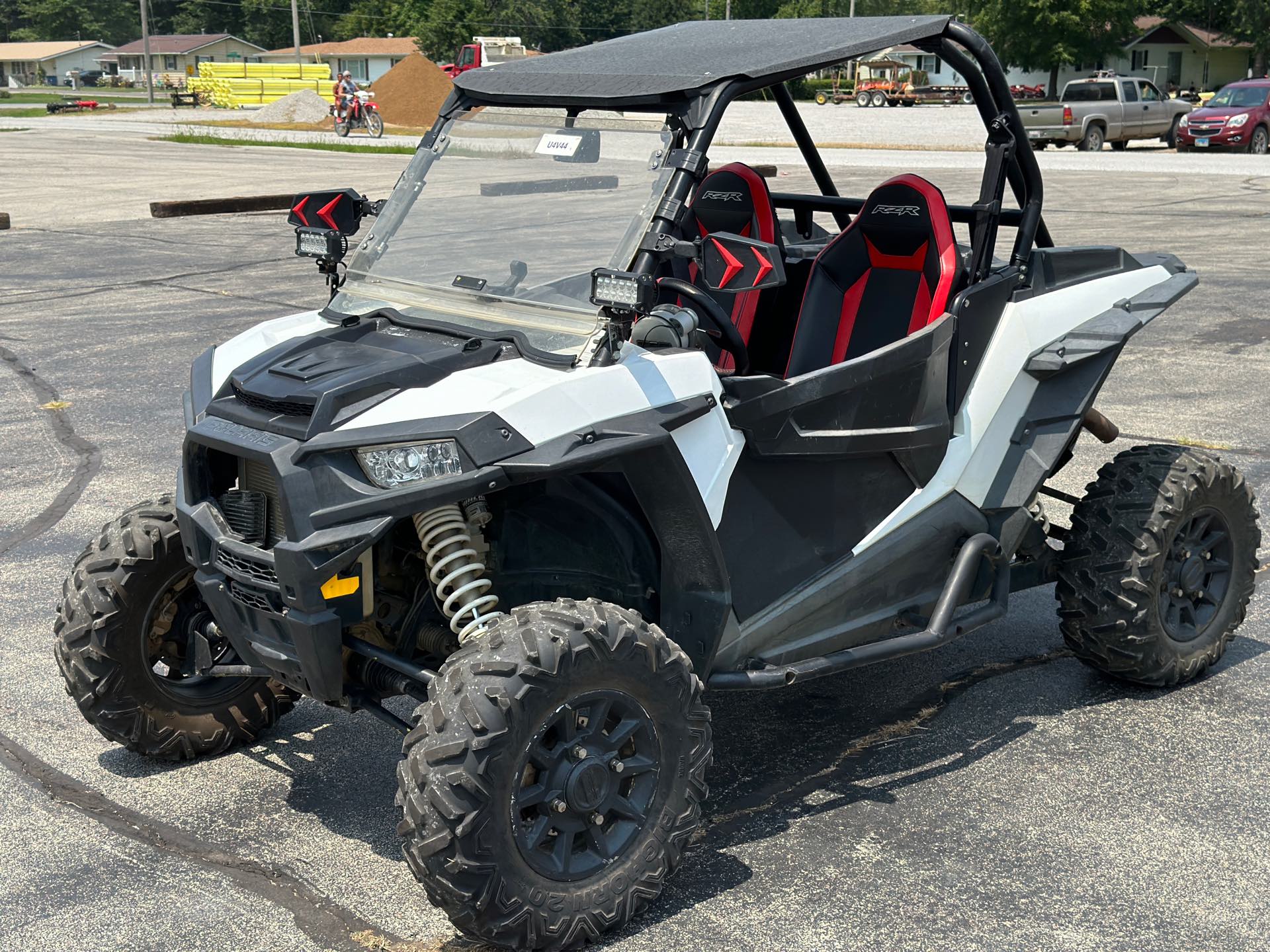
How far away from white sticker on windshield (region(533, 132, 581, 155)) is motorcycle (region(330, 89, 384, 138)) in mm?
35382

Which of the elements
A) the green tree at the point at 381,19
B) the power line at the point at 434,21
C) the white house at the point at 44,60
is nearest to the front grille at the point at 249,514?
the power line at the point at 434,21

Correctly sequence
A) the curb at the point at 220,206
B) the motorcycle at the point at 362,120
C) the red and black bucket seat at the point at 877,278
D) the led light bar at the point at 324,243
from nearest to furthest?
the led light bar at the point at 324,243 → the red and black bucket seat at the point at 877,278 → the curb at the point at 220,206 → the motorcycle at the point at 362,120

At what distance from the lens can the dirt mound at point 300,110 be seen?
46938 mm

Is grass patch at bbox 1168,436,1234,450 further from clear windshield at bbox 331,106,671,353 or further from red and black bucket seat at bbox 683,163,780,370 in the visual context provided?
clear windshield at bbox 331,106,671,353

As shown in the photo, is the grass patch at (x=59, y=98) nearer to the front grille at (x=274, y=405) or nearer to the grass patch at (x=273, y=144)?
the grass patch at (x=273, y=144)

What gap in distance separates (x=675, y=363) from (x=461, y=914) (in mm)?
1434

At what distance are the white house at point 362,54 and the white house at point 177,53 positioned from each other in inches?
385

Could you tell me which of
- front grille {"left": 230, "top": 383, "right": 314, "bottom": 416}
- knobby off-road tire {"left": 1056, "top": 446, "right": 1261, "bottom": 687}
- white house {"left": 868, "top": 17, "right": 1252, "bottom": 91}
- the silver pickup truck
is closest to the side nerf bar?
knobby off-road tire {"left": 1056, "top": 446, "right": 1261, "bottom": 687}

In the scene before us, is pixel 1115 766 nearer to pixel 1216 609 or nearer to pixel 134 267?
pixel 1216 609

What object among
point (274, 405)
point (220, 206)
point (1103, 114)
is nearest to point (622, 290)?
point (274, 405)

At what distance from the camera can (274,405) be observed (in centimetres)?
366

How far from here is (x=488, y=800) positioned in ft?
10.7

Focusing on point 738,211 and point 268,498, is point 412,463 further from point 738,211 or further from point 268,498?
point 738,211

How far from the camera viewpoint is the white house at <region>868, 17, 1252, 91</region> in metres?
76.4
